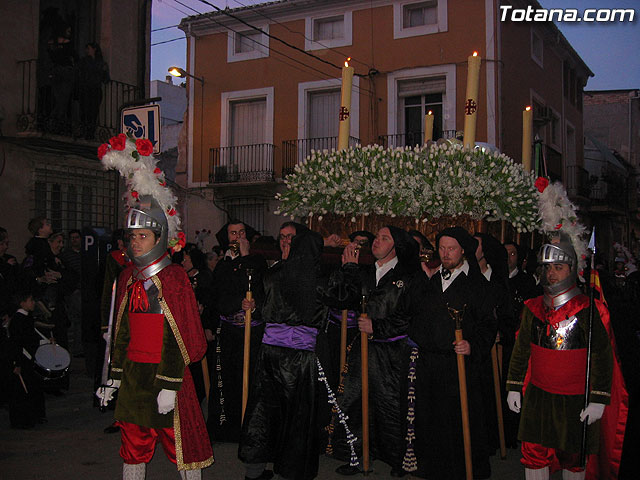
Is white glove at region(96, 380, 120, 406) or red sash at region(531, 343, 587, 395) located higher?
red sash at region(531, 343, 587, 395)

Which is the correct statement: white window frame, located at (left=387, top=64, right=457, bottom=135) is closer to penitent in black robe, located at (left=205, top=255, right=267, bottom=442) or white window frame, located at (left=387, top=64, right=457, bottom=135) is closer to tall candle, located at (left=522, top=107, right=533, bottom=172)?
tall candle, located at (left=522, top=107, right=533, bottom=172)

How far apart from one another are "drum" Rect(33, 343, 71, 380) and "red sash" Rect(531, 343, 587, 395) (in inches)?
208

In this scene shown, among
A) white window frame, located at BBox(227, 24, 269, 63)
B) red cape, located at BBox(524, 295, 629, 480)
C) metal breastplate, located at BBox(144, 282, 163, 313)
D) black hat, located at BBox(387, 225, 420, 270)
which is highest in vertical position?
white window frame, located at BBox(227, 24, 269, 63)

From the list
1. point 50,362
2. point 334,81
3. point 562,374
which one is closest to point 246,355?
point 562,374

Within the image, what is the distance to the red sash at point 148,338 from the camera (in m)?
4.00

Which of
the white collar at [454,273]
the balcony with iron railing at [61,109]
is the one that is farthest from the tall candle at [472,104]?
the balcony with iron railing at [61,109]

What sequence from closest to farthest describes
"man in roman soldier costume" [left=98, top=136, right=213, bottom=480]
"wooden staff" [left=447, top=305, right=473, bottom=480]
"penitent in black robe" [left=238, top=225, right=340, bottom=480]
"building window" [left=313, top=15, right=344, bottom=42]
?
"man in roman soldier costume" [left=98, top=136, right=213, bottom=480] → "wooden staff" [left=447, top=305, right=473, bottom=480] → "penitent in black robe" [left=238, top=225, right=340, bottom=480] → "building window" [left=313, top=15, right=344, bottom=42]

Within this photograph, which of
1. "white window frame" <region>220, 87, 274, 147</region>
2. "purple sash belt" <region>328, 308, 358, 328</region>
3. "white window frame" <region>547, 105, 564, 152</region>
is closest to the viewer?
"purple sash belt" <region>328, 308, 358, 328</region>

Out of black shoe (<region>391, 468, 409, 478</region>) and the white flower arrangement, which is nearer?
black shoe (<region>391, 468, 409, 478</region>)

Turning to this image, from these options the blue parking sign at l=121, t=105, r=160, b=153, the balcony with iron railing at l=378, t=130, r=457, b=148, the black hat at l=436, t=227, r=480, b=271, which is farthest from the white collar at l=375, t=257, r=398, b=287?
the balcony with iron railing at l=378, t=130, r=457, b=148

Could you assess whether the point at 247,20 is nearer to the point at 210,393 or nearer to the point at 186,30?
the point at 186,30

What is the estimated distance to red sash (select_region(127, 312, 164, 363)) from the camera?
4.00 metres

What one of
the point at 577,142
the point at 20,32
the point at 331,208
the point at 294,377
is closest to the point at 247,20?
the point at 20,32

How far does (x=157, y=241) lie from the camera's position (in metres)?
4.11
